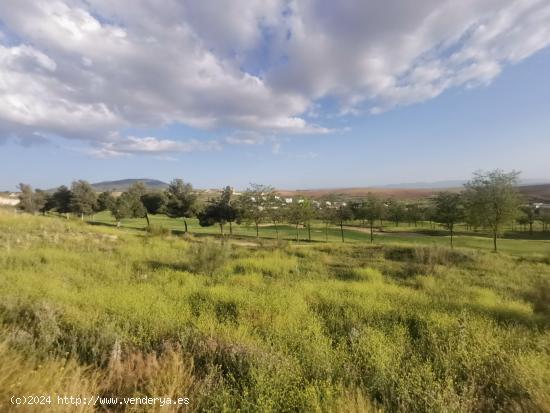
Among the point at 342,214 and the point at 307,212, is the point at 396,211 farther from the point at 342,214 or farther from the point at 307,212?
the point at 307,212

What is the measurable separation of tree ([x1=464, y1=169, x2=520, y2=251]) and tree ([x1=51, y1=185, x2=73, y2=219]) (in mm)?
62655

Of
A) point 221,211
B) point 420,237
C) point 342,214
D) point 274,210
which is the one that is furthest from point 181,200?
point 420,237

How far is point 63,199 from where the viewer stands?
189 ft

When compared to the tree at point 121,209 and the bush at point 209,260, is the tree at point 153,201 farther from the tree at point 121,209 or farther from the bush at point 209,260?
the bush at point 209,260

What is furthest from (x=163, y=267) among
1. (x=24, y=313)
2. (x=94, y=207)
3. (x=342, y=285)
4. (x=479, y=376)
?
(x=94, y=207)

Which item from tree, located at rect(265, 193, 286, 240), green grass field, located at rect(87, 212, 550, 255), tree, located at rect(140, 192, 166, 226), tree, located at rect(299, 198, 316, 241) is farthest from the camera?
tree, located at rect(140, 192, 166, 226)

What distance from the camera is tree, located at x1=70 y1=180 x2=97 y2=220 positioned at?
173ft

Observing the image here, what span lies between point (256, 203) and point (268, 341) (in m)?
41.3

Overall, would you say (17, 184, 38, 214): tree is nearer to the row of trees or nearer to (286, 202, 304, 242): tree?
the row of trees

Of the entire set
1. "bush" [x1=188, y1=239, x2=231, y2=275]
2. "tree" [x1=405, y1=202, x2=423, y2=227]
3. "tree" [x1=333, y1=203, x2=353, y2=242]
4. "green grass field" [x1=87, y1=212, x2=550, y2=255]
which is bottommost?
"green grass field" [x1=87, y1=212, x2=550, y2=255]

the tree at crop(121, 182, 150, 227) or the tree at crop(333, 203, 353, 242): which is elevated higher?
the tree at crop(121, 182, 150, 227)

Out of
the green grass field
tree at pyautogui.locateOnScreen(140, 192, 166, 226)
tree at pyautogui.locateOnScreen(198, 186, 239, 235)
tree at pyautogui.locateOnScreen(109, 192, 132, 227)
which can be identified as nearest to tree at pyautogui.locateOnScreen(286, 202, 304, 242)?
the green grass field

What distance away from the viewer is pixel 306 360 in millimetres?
4230

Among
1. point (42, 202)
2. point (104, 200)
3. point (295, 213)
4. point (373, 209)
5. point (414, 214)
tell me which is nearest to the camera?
point (295, 213)
